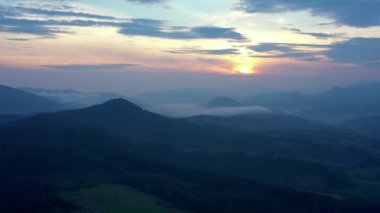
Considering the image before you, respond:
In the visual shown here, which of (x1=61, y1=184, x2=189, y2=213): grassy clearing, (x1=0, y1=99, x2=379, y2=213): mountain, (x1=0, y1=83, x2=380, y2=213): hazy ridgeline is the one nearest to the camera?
(x1=61, y1=184, x2=189, y2=213): grassy clearing

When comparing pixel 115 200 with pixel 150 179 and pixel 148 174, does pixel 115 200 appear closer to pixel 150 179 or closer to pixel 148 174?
pixel 150 179

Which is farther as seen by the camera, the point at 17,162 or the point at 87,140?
the point at 87,140

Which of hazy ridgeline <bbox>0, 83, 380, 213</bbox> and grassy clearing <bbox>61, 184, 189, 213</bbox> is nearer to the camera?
grassy clearing <bbox>61, 184, 189, 213</bbox>

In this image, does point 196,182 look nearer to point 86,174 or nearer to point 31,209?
point 86,174

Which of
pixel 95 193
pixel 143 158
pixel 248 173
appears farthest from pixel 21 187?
pixel 248 173

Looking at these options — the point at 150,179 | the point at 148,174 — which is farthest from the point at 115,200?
the point at 148,174

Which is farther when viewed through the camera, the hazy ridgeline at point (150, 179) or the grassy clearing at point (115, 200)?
the hazy ridgeline at point (150, 179)

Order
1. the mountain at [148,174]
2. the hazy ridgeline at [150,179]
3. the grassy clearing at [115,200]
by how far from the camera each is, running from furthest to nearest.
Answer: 1. the mountain at [148,174]
2. the hazy ridgeline at [150,179]
3. the grassy clearing at [115,200]

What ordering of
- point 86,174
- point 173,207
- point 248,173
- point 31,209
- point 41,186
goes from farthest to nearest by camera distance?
point 248,173, point 86,174, point 41,186, point 173,207, point 31,209

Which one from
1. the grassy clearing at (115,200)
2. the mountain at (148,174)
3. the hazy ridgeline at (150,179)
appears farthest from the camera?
the mountain at (148,174)

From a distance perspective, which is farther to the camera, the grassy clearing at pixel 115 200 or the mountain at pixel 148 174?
the mountain at pixel 148 174

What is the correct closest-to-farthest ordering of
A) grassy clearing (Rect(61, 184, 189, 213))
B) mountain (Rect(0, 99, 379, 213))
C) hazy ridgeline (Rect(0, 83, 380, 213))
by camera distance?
1. grassy clearing (Rect(61, 184, 189, 213))
2. hazy ridgeline (Rect(0, 83, 380, 213))
3. mountain (Rect(0, 99, 379, 213))
